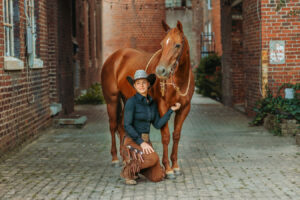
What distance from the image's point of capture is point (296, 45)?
39.9 ft

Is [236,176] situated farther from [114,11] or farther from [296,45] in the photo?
[114,11]

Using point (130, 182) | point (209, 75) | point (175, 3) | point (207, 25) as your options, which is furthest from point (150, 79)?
point (207, 25)

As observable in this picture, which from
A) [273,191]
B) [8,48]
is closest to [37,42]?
[8,48]

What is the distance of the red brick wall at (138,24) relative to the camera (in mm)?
24188

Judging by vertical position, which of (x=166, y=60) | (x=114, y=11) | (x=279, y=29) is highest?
(x=114, y=11)

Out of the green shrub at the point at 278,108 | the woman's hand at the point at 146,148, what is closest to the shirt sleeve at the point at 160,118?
the woman's hand at the point at 146,148

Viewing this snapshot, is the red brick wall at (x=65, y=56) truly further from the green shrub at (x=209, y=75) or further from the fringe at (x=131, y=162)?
the fringe at (x=131, y=162)

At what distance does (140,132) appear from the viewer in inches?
266

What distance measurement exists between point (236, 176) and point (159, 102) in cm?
152

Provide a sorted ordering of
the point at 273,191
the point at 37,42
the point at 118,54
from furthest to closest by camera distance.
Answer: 1. the point at 37,42
2. the point at 118,54
3. the point at 273,191

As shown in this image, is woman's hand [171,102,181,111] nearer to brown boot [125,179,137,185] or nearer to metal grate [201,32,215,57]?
brown boot [125,179,137,185]

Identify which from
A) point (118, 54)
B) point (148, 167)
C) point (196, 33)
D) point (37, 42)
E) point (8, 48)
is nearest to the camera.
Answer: point (148, 167)

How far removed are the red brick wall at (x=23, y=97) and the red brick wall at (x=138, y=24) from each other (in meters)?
11.8

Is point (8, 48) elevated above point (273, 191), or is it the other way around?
point (8, 48)
